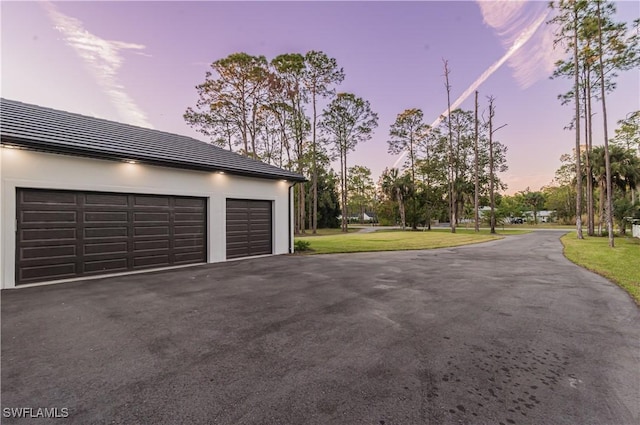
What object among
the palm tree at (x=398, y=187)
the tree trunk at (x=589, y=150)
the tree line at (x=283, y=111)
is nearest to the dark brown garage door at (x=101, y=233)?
the tree line at (x=283, y=111)

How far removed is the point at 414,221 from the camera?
34.3m

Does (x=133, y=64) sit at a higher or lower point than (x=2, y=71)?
higher

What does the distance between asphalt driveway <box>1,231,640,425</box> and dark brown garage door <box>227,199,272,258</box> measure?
4365 mm

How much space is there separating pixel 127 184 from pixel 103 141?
1359mm

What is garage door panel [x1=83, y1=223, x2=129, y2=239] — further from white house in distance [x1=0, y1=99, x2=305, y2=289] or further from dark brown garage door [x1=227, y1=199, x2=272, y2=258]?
dark brown garage door [x1=227, y1=199, x2=272, y2=258]

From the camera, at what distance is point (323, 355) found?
2.87 metres

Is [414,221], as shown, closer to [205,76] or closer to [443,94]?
[443,94]

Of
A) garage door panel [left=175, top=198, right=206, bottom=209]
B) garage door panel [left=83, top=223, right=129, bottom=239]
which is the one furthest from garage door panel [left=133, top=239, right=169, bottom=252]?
garage door panel [left=175, top=198, right=206, bottom=209]

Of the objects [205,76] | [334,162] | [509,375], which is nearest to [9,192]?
[509,375]

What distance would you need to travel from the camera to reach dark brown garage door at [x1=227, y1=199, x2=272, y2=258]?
9953mm

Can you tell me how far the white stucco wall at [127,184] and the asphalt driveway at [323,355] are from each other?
1979 millimetres

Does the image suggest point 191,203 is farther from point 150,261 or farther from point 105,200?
point 105,200

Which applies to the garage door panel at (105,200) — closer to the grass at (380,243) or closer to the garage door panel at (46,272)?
the garage door panel at (46,272)

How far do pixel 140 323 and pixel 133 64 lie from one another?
44.0ft
